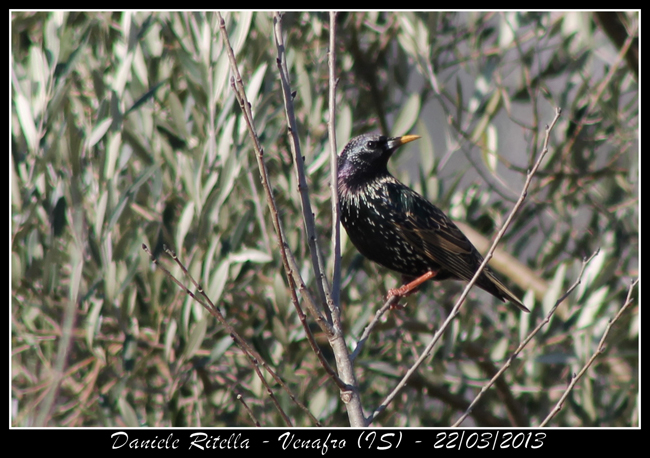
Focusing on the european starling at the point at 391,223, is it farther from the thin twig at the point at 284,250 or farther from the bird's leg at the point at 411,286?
the thin twig at the point at 284,250

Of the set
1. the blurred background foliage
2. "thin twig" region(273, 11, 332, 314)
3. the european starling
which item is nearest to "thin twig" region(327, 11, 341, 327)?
"thin twig" region(273, 11, 332, 314)

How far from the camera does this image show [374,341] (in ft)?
12.8

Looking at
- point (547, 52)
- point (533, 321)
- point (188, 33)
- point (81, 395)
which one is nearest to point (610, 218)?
point (533, 321)

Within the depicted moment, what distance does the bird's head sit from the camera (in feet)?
11.3

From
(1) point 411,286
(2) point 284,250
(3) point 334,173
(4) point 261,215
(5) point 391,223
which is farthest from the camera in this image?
(5) point 391,223

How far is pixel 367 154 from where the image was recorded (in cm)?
348

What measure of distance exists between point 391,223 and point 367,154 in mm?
327

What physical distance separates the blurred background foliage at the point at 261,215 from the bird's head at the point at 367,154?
0.10m

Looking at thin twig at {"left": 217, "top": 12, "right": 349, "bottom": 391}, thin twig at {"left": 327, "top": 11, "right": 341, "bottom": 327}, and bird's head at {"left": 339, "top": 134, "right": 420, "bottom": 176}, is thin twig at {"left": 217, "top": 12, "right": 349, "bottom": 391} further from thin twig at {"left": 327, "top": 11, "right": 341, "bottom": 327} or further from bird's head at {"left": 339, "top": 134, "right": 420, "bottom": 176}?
bird's head at {"left": 339, "top": 134, "right": 420, "bottom": 176}

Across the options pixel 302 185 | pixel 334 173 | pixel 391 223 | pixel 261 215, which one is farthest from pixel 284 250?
pixel 391 223

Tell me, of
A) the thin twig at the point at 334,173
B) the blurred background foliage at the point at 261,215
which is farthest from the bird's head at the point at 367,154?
the thin twig at the point at 334,173

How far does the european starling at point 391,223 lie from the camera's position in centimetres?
338

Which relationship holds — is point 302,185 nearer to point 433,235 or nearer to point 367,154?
point 367,154

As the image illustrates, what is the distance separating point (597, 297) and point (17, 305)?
8.40ft
